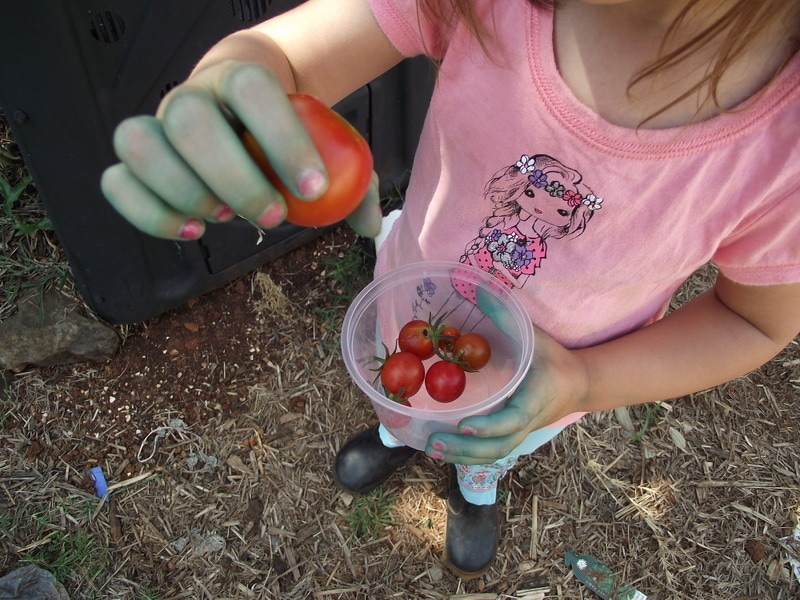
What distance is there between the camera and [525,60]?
1.04 meters

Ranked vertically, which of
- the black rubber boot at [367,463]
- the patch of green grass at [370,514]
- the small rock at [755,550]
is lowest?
the small rock at [755,550]

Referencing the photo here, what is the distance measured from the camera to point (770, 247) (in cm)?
104

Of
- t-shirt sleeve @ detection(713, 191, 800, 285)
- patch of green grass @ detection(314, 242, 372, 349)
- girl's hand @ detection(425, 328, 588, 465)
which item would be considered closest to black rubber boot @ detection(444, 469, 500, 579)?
patch of green grass @ detection(314, 242, 372, 349)

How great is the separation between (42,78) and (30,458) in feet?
4.30

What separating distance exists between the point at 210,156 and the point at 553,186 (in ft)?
2.19

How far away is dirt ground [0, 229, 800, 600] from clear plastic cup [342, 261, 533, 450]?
617 mm

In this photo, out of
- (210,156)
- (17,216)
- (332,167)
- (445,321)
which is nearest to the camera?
(210,156)

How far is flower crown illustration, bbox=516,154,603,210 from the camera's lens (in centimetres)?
110

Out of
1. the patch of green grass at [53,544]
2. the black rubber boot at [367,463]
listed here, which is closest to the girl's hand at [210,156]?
the black rubber boot at [367,463]

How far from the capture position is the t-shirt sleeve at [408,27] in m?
1.09

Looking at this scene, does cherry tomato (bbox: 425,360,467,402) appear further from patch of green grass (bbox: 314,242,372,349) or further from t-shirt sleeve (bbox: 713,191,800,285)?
patch of green grass (bbox: 314,242,372,349)

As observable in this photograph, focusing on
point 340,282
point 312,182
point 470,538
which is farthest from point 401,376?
point 340,282

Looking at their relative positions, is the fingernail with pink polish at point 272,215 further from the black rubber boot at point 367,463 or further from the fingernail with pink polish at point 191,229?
the black rubber boot at point 367,463

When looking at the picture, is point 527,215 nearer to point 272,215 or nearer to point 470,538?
point 272,215
